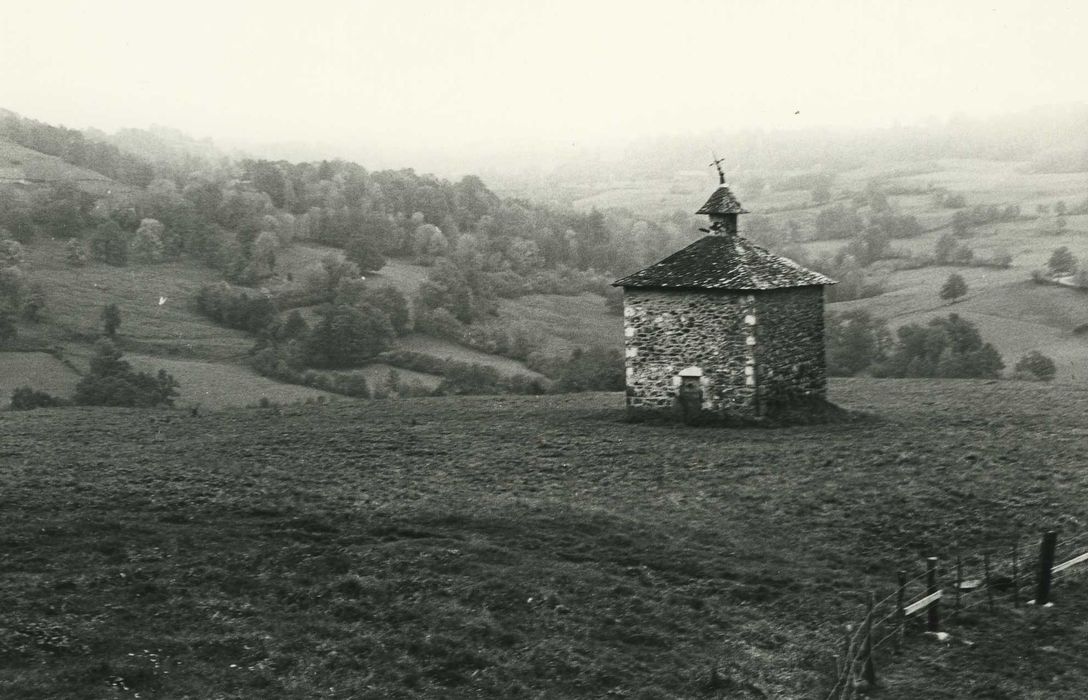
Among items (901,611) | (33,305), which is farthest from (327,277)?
(901,611)

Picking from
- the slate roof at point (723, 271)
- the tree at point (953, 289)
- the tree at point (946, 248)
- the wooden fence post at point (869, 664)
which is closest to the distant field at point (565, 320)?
the tree at point (953, 289)

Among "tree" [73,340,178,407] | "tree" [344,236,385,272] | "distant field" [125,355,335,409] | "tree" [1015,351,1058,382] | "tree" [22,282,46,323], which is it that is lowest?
"tree" [1015,351,1058,382]

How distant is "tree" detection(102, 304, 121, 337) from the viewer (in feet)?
181

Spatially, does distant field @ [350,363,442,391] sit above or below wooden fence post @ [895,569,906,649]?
below

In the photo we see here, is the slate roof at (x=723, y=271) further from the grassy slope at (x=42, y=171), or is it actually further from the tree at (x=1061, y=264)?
the grassy slope at (x=42, y=171)

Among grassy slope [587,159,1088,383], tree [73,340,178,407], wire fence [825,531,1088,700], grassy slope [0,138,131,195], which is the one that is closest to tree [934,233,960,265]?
grassy slope [587,159,1088,383]

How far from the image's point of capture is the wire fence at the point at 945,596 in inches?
515

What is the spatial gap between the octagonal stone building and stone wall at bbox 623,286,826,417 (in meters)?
0.03

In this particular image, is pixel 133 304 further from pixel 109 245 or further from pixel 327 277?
pixel 327 277

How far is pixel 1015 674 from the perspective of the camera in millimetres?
13219

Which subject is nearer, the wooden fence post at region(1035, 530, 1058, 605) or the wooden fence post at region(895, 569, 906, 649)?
the wooden fence post at region(895, 569, 906, 649)

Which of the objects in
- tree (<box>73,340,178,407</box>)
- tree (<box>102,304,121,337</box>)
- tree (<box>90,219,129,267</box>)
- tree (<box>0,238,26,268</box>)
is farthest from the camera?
tree (<box>90,219,129,267</box>)

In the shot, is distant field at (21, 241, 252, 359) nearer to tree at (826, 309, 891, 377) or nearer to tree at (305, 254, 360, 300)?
tree at (305, 254, 360, 300)

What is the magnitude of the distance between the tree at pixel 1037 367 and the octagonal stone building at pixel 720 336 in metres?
24.8
